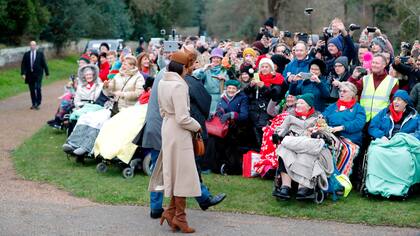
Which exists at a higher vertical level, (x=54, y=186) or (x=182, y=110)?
(x=182, y=110)

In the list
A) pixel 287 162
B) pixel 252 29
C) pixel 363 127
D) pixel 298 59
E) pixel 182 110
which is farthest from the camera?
pixel 252 29

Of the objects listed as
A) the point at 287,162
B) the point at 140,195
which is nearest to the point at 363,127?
the point at 287,162

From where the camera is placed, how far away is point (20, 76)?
1163 inches

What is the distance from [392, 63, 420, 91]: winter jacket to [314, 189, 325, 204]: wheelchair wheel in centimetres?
235

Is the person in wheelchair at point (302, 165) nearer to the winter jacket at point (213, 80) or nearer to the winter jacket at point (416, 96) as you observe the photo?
the winter jacket at point (416, 96)

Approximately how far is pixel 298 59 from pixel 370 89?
56.1 inches

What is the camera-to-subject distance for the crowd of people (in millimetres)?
7844

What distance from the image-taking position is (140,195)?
31.3ft

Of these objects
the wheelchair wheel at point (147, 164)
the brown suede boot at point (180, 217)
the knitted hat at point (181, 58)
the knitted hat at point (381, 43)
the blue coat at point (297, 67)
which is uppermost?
the knitted hat at point (181, 58)

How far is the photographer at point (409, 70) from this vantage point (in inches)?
397

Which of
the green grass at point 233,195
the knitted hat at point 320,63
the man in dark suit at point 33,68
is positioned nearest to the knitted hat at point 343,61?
the knitted hat at point 320,63

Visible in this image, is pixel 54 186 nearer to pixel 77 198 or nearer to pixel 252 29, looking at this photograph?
pixel 77 198

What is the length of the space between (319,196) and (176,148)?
7.79 ft

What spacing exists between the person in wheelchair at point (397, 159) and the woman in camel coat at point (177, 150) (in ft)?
9.02
